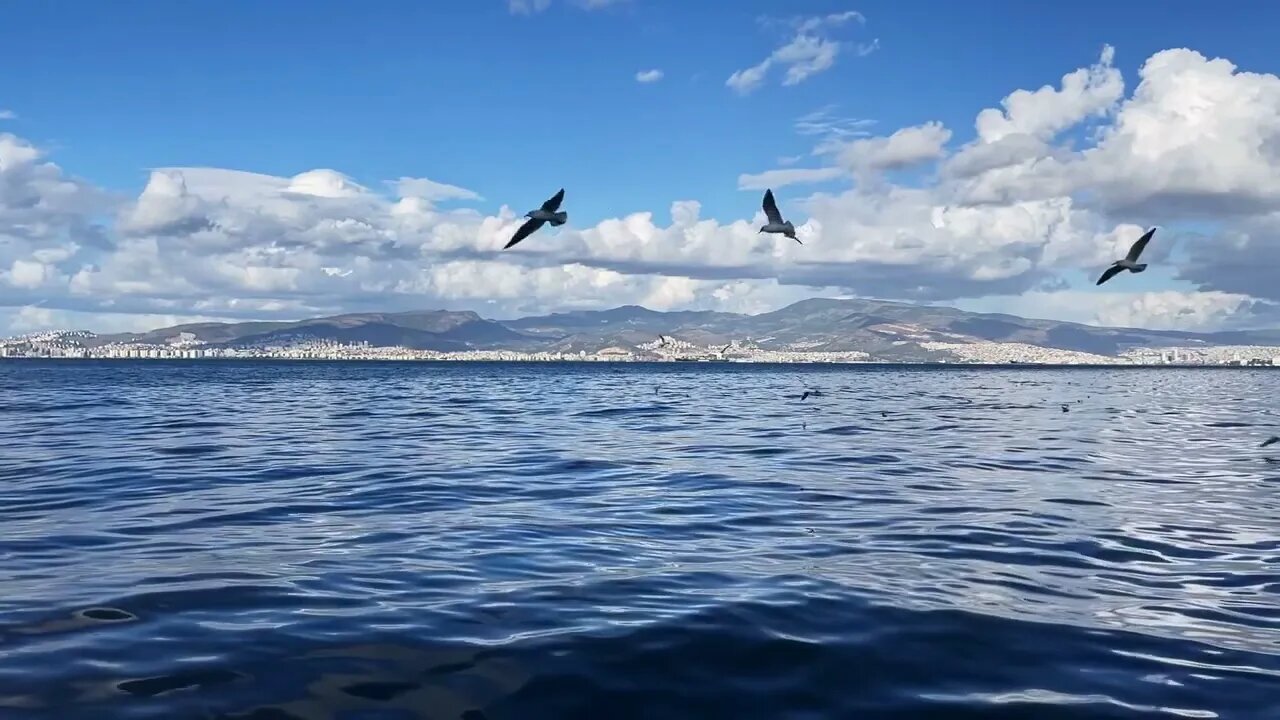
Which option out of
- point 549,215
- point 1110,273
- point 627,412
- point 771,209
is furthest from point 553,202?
point 627,412

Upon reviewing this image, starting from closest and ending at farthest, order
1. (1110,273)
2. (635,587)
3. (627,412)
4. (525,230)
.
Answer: (635,587)
(525,230)
(1110,273)
(627,412)

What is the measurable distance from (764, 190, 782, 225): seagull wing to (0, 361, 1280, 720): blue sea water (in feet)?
24.0

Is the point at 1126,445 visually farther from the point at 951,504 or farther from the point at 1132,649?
the point at 1132,649

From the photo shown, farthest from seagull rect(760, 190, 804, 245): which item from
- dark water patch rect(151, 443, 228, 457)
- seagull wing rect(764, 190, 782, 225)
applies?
dark water patch rect(151, 443, 228, 457)

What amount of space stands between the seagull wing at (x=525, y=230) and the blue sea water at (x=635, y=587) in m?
5.27

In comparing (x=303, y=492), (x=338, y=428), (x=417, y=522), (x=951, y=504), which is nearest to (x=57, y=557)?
(x=417, y=522)

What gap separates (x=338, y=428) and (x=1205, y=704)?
37.8 meters

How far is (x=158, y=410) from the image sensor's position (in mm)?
54375

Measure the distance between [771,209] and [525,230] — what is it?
10.8 m

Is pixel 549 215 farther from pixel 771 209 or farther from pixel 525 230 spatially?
pixel 771 209

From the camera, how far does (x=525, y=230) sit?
794 inches

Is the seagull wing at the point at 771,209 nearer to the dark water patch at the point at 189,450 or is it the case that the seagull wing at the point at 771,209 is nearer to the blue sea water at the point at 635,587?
the blue sea water at the point at 635,587

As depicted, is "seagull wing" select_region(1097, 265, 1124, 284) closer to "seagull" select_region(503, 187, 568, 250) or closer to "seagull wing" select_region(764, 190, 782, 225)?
"seagull wing" select_region(764, 190, 782, 225)

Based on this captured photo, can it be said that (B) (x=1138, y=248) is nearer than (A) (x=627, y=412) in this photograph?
Yes
